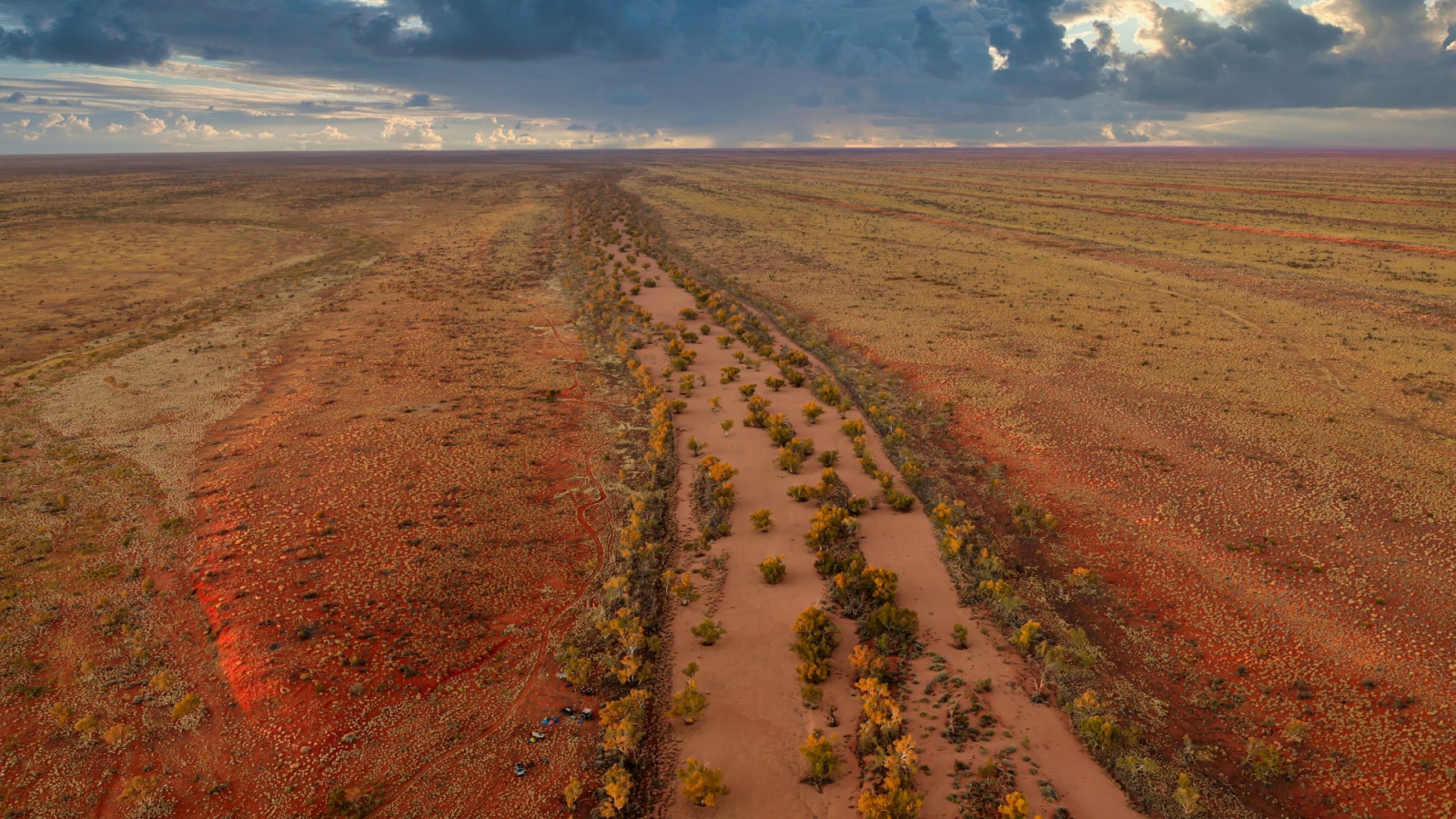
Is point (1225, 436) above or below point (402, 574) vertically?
above

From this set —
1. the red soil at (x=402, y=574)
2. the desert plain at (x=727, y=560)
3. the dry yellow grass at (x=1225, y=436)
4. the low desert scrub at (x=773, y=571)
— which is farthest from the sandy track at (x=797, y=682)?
the red soil at (x=402, y=574)

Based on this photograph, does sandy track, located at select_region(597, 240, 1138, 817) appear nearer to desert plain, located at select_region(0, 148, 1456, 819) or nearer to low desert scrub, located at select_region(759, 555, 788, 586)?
desert plain, located at select_region(0, 148, 1456, 819)

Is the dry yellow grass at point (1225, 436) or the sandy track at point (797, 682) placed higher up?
the dry yellow grass at point (1225, 436)

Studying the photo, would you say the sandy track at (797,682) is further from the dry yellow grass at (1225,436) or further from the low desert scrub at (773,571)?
the dry yellow grass at (1225,436)

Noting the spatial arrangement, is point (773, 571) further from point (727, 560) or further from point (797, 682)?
point (797, 682)

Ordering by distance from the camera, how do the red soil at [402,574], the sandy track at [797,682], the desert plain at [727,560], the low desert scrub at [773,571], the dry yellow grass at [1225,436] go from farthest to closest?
the low desert scrub at [773,571] → the dry yellow grass at [1225,436] → the red soil at [402,574] → the desert plain at [727,560] → the sandy track at [797,682]

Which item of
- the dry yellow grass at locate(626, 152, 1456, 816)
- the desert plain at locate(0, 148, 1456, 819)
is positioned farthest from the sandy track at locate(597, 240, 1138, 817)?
the dry yellow grass at locate(626, 152, 1456, 816)

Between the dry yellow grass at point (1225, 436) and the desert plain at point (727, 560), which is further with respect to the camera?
the dry yellow grass at point (1225, 436)

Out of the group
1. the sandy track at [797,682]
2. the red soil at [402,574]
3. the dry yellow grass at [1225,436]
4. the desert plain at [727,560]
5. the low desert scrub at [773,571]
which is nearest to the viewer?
the sandy track at [797,682]

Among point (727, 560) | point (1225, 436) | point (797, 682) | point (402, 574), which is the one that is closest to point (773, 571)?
point (727, 560)
